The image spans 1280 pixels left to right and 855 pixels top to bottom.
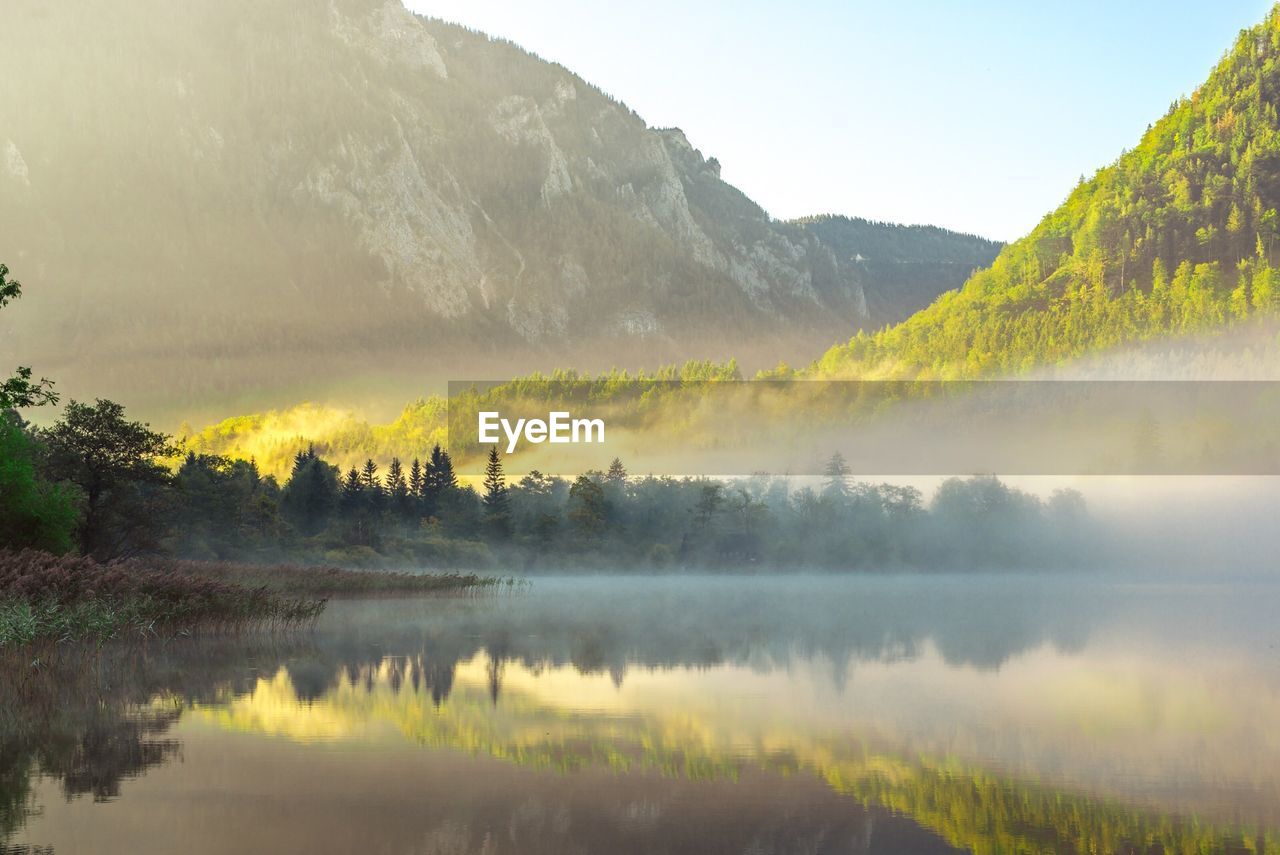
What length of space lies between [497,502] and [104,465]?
105 m

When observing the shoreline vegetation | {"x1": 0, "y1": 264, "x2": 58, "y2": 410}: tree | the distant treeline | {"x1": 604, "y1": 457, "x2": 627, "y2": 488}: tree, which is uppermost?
{"x1": 0, "y1": 264, "x2": 58, "y2": 410}: tree

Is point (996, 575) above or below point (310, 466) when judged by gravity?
below

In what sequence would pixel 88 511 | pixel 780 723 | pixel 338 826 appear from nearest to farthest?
pixel 338 826, pixel 780 723, pixel 88 511

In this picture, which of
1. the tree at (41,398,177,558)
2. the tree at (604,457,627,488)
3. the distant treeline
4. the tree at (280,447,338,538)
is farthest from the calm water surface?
the tree at (604,457,627,488)

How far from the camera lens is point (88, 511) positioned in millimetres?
70312

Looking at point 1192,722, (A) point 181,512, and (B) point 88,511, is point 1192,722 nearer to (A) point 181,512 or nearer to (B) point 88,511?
(B) point 88,511

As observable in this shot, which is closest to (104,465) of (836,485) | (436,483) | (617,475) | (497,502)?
(497,502)

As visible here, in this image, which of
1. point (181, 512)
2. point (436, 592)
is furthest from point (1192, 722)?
point (181, 512)

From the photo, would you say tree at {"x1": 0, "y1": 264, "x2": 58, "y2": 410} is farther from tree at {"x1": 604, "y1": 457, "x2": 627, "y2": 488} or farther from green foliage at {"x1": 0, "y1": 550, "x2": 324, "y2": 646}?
tree at {"x1": 604, "y1": 457, "x2": 627, "y2": 488}

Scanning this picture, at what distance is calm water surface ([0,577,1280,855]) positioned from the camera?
624 inches

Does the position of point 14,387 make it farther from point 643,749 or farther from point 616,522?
point 616,522

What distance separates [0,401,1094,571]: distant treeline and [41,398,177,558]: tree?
36.9 m

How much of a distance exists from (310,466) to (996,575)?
90.0 metres

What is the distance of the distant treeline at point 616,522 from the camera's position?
129 meters
